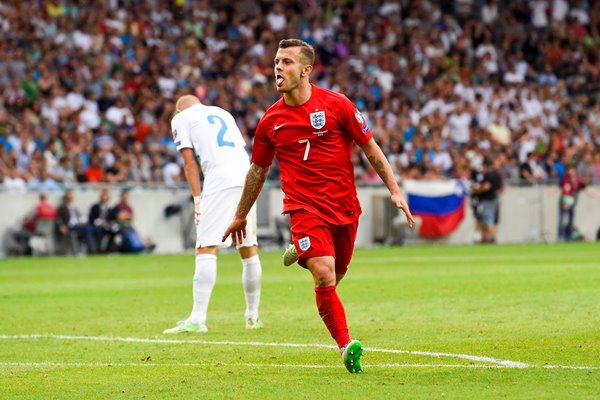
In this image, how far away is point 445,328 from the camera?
1227 centimetres

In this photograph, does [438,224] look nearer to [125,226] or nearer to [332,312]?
[125,226]

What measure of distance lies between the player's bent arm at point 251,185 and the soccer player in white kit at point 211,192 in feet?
10.1

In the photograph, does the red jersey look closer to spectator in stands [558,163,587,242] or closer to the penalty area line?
the penalty area line

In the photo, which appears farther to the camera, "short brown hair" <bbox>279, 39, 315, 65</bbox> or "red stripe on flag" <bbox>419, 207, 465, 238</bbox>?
"red stripe on flag" <bbox>419, 207, 465, 238</bbox>

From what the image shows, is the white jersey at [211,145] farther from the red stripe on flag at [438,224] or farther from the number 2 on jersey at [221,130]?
the red stripe on flag at [438,224]

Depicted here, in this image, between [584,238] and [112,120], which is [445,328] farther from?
[584,238]

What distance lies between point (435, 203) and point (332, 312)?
23745 mm

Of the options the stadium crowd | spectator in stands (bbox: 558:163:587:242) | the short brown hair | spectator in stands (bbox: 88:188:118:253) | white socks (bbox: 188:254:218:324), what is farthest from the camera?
spectator in stands (bbox: 558:163:587:242)

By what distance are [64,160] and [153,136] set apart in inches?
104

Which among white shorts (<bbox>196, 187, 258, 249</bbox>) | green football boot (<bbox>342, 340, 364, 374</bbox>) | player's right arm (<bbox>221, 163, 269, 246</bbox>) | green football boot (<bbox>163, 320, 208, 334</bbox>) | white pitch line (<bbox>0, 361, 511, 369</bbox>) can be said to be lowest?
green football boot (<bbox>163, 320, 208, 334</bbox>)

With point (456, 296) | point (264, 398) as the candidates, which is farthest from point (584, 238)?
point (264, 398)

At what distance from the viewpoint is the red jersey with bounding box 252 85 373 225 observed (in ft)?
31.4

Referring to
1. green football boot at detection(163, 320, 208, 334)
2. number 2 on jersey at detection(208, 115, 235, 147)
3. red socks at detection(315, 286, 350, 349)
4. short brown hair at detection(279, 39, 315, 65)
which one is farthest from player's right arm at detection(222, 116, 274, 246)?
number 2 on jersey at detection(208, 115, 235, 147)

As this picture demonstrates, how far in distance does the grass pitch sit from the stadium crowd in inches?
330
